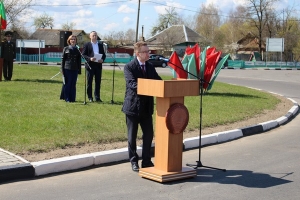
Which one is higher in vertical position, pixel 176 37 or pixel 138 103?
pixel 176 37

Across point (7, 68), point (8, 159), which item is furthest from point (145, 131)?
point (7, 68)

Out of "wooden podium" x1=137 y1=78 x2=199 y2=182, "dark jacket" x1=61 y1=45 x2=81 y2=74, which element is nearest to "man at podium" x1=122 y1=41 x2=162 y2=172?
"wooden podium" x1=137 y1=78 x2=199 y2=182

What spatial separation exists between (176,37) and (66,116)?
70.7 metres

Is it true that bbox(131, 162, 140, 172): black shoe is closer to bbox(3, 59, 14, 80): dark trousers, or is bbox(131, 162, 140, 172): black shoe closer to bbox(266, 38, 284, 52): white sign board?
bbox(3, 59, 14, 80): dark trousers

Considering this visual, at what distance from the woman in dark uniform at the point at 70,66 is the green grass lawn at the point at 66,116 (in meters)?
0.31

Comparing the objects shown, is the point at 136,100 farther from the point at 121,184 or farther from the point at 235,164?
the point at 235,164

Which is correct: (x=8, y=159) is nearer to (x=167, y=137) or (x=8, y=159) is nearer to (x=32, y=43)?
(x=167, y=137)

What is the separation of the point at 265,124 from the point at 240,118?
0.75m

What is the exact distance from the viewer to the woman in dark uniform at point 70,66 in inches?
507

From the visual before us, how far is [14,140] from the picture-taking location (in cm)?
808

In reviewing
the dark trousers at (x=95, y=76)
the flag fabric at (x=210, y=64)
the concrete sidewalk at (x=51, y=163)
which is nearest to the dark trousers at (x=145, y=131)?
the concrete sidewalk at (x=51, y=163)

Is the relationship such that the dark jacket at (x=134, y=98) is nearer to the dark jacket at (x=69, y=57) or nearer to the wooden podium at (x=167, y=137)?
the wooden podium at (x=167, y=137)

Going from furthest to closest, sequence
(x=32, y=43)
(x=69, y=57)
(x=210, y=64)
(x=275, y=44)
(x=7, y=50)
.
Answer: (x=275, y=44) → (x=32, y=43) → (x=7, y=50) → (x=210, y=64) → (x=69, y=57)

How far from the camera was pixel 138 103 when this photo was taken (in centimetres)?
704
